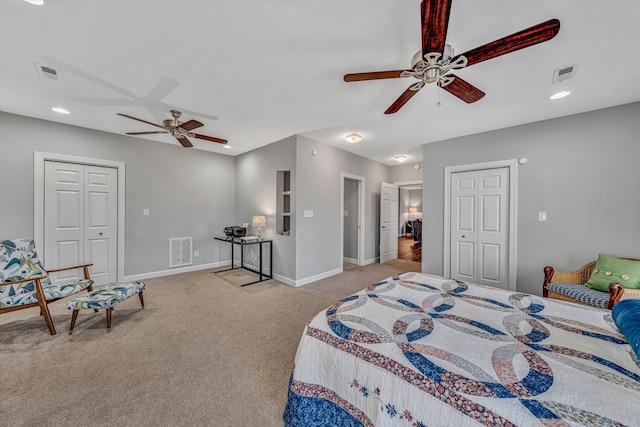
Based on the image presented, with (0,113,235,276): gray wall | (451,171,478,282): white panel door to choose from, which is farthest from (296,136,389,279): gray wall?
(0,113,235,276): gray wall

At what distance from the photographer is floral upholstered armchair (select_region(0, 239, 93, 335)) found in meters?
2.29

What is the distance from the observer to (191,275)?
176 inches

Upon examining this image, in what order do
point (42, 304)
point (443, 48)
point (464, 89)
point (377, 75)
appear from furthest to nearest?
point (42, 304), point (464, 89), point (377, 75), point (443, 48)

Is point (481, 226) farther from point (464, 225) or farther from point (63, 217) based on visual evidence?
point (63, 217)

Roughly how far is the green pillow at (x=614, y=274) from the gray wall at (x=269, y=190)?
11.9ft

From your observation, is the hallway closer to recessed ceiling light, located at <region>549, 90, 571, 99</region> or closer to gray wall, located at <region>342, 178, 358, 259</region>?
gray wall, located at <region>342, 178, 358, 259</region>

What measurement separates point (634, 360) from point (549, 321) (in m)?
0.35

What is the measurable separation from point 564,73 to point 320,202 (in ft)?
10.6

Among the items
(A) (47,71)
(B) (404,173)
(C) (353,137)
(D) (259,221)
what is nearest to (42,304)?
(A) (47,71)

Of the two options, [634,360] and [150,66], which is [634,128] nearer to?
[634,360]

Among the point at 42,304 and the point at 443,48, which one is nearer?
the point at 443,48

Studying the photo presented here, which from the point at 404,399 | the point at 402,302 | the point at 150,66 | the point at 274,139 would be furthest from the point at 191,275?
the point at 404,399

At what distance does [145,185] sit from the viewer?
166 inches

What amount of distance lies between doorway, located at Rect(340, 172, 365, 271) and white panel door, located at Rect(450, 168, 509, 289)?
187 cm
